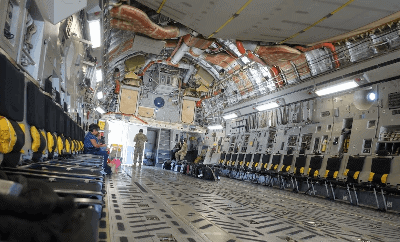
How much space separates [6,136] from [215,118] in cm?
1692

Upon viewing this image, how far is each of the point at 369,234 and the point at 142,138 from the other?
12237mm

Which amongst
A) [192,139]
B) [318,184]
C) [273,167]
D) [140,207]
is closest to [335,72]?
[318,184]

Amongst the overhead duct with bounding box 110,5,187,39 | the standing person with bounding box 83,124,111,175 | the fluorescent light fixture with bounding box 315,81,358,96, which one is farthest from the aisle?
the overhead duct with bounding box 110,5,187,39

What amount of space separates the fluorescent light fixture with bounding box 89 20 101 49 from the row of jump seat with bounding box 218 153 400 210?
729 cm

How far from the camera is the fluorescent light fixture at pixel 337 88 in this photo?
910 cm

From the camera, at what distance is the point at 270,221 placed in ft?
14.5

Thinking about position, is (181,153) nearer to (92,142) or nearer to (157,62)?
(157,62)

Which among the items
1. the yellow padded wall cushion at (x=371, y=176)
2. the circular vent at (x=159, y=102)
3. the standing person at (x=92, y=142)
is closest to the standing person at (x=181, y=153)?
the circular vent at (x=159, y=102)

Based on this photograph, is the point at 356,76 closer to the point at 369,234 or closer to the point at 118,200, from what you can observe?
the point at 369,234

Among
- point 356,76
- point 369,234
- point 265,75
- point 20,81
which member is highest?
point 265,75

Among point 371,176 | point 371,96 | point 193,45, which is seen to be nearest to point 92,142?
point 193,45

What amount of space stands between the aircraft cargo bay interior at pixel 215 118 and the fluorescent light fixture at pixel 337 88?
0.18ft

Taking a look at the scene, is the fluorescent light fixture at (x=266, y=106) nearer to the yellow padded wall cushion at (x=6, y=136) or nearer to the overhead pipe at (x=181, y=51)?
the overhead pipe at (x=181, y=51)

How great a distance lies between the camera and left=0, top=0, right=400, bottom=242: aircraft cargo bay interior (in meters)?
2.82
